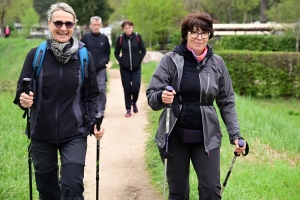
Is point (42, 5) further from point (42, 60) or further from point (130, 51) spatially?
point (42, 60)

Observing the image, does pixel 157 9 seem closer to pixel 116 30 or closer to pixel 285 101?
pixel 116 30

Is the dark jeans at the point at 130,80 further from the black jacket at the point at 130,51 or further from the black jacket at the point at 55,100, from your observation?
the black jacket at the point at 55,100

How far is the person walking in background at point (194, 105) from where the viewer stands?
149 inches

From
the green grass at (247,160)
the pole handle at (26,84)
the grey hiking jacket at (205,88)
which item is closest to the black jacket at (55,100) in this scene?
the pole handle at (26,84)

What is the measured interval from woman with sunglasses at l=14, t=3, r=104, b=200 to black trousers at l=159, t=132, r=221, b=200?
641 millimetres

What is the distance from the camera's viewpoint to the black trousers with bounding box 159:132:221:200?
148 inches

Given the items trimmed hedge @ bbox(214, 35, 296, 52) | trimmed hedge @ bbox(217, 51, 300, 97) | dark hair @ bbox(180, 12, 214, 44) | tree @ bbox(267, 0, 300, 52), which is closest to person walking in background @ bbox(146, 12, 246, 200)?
dark hair @ bbox(180, 12, 214, 44)

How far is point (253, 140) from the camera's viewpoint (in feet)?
25.7

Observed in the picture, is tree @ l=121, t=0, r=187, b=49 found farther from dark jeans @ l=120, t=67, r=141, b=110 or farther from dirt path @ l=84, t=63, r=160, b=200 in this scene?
dark jeans @ l=120, t=67, r=141, b=110

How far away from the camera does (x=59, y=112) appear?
3.69m

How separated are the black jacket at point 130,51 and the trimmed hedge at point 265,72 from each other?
257 inches

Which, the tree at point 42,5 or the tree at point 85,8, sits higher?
the tree at point 42,5

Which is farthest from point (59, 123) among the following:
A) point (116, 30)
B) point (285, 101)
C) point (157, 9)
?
point (116, 30)

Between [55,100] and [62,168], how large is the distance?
524 millimetres
